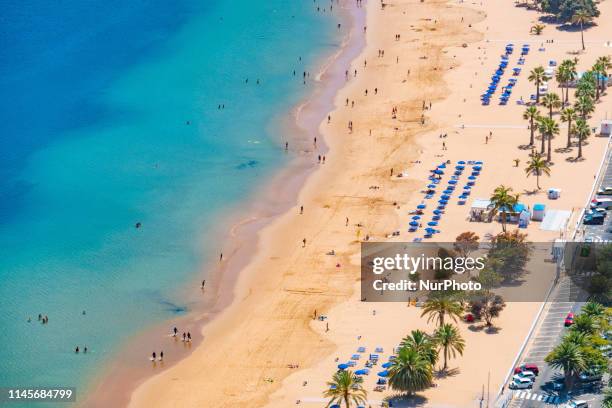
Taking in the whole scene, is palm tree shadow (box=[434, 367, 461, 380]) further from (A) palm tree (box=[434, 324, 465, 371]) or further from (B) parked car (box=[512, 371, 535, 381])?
(B) parked car (box=[512, 371, 535, 381])

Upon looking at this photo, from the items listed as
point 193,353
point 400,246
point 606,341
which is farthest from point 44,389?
point 606,341

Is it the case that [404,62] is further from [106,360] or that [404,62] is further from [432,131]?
[106,360]

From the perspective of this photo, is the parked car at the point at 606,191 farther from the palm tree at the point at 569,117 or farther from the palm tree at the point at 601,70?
the palm tree at the point at 601,70

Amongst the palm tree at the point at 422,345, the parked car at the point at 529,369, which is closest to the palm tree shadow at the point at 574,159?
the parked car at the point at 529,369

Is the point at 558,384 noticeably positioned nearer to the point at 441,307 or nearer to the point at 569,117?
the point at 441,307

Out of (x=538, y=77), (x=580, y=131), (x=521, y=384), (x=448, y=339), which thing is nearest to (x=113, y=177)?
(x=580, y=131)

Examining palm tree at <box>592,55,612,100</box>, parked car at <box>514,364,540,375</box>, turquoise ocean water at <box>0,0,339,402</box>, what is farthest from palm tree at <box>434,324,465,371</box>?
palm tree at <box>592,55,612,100</box>
